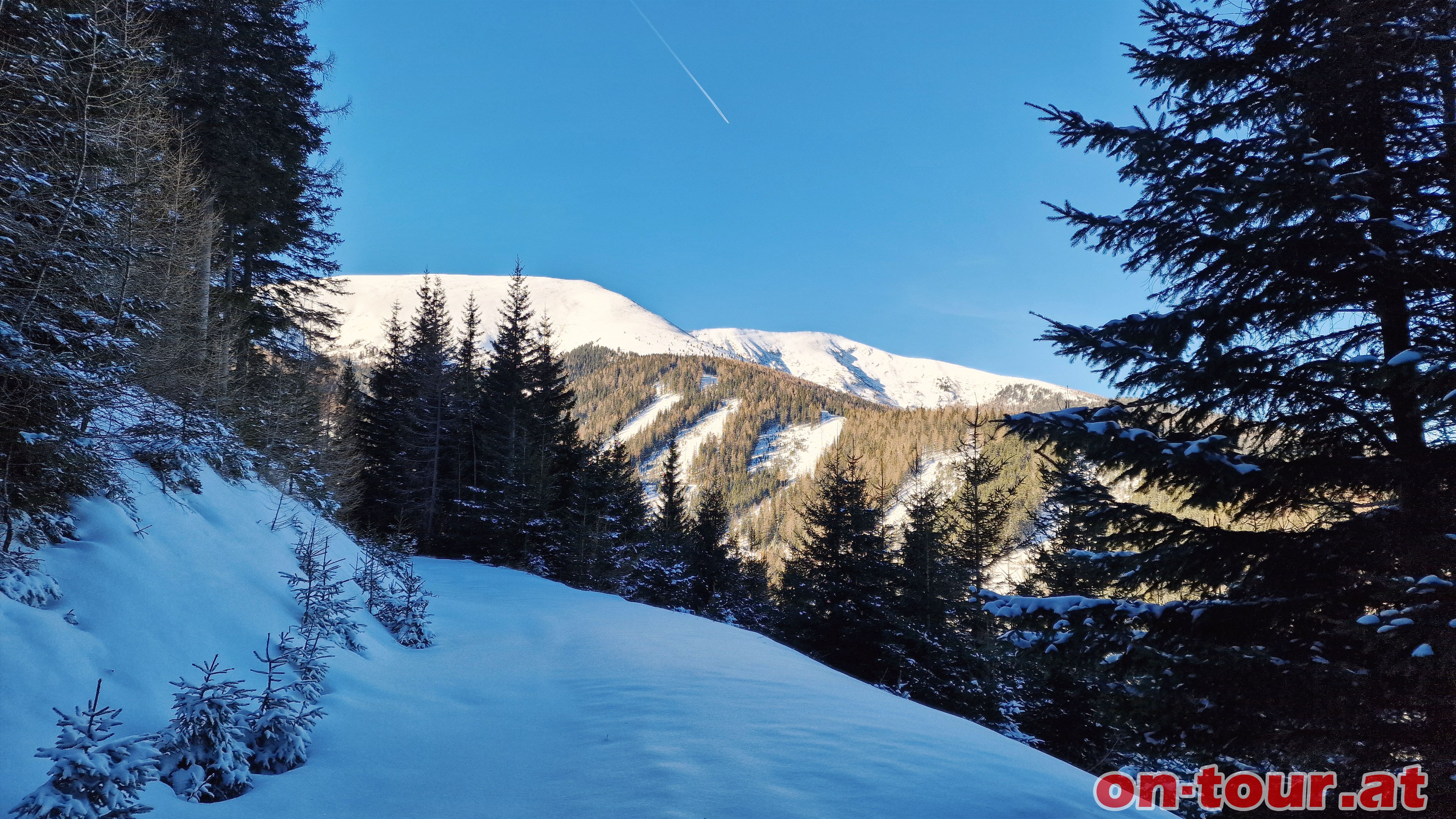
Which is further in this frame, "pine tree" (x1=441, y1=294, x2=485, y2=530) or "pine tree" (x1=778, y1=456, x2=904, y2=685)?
"pine tree" (x1=441, y1=294, x2=485, y2=530)

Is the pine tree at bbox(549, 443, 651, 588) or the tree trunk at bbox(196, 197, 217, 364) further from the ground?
the tree trunk at bbox(196, 197, 217, 364)

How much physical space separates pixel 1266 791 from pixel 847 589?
52.6ft

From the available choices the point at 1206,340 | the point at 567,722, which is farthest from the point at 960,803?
the point at 1206,340

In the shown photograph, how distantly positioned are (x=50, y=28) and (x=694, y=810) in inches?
339

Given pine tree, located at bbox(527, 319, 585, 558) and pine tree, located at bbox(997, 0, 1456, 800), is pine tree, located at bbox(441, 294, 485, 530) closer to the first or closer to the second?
pine tree, located at bbox(527, 319, 585, 558)

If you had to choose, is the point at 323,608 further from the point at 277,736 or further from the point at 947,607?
the point at 947,607

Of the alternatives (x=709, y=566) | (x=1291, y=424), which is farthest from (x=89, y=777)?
(x=709, y=566)

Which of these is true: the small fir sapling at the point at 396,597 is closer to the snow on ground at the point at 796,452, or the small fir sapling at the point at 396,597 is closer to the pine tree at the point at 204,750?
the pine tree at the point at 204,750

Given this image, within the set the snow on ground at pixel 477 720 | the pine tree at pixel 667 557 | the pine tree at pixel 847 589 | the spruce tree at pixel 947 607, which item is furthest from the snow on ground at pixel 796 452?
the snow on ground at pixel 477 720

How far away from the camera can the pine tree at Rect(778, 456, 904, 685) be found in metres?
18.7

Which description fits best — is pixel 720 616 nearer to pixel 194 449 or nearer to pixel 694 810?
pixel 194 449

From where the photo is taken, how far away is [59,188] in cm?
510

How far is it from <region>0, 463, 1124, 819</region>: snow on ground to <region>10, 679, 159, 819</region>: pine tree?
0.68 metres

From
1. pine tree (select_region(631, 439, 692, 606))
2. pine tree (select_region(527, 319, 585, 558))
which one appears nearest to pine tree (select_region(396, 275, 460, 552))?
pine tree (select_region(527, 319, 585, 558))
